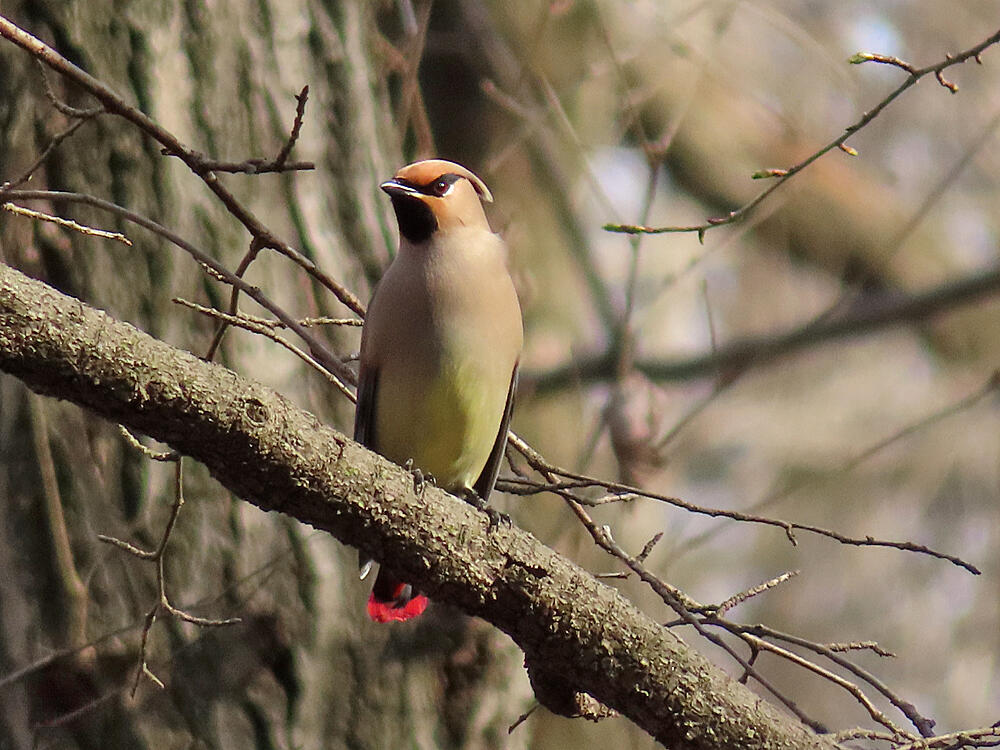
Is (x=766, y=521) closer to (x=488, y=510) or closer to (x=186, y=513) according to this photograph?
(x=488, y=510)

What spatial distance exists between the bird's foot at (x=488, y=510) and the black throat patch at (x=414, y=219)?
27.7 inches

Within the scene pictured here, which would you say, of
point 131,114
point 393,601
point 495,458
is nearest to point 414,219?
point 495,458

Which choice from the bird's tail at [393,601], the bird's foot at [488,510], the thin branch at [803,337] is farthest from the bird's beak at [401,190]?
the thin branch at [803,337]

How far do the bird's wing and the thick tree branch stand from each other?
1.19 meters

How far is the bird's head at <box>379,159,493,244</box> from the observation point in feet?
12.1

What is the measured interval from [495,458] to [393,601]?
600 mm

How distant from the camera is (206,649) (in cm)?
357

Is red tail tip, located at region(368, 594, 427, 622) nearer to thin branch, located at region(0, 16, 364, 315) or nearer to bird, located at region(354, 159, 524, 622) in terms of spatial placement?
bird, located at region(354, 159, 524, 622)

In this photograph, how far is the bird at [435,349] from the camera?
3.52 meters

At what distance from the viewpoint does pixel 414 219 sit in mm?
3686

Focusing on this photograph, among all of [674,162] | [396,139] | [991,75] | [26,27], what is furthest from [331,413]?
[991,75]

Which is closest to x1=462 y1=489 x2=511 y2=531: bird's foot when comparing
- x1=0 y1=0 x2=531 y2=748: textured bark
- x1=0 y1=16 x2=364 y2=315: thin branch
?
x1=0 y1=0 x2=531 y2=748: textured bark

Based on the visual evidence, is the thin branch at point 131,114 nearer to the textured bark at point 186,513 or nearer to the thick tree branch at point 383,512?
the thick tree branch at point 383,512

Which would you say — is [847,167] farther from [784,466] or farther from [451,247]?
[451,247]
